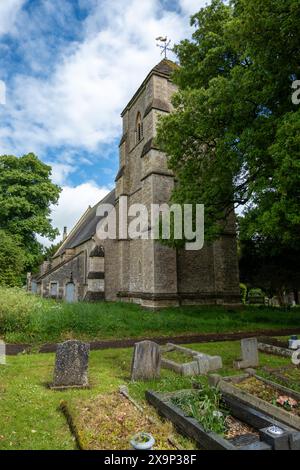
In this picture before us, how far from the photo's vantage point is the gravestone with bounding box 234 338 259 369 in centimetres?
743

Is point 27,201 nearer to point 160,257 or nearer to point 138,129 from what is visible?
point 138,129

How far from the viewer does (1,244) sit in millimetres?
20422

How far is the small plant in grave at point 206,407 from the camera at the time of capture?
161 inches

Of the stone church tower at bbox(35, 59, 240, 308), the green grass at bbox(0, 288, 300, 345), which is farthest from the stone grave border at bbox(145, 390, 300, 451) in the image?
the stone church tower at bbox(35, 59, 240, 308)

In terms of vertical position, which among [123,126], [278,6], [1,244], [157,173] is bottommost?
[1,244]

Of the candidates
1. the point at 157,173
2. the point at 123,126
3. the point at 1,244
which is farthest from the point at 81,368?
the point at 123,126

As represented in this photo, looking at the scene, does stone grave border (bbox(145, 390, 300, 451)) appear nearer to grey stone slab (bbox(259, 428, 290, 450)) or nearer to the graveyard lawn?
grey stone slab (bbox(259, 428, 290, 450))

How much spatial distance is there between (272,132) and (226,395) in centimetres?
749

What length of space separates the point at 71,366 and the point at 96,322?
5611 mm

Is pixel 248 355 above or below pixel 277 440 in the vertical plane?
below

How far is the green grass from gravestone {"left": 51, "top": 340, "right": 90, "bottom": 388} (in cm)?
461

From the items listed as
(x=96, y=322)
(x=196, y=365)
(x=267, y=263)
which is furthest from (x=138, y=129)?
→ (x=196, y=365)

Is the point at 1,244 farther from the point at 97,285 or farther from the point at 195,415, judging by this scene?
the point at 195,415

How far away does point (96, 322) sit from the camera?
38.4 feet
